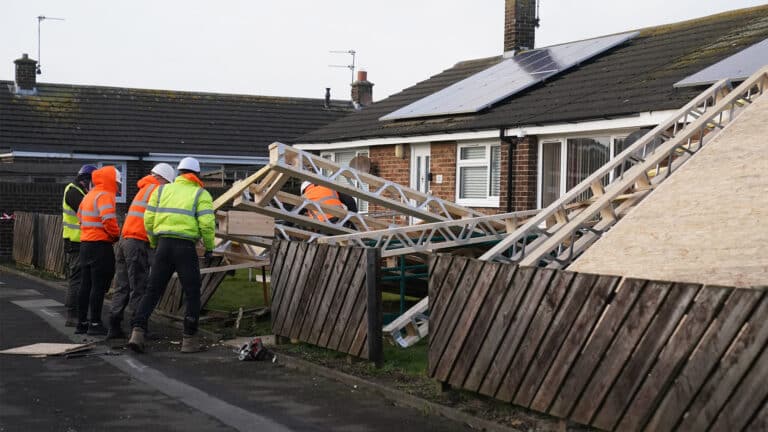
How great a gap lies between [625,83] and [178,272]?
27.5 ft

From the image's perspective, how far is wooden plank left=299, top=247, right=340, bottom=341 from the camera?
397 inches

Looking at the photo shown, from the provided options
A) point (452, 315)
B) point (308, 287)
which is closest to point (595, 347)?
point (452, 315)

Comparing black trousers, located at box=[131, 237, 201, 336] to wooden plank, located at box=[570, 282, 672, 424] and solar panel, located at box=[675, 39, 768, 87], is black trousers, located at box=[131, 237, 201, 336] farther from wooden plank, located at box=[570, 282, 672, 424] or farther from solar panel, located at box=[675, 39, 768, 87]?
solar panel, located at box=[675, 39, 768, 87]

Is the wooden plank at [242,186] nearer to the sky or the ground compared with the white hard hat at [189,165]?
nearer to the ground

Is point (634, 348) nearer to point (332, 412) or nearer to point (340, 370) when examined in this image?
point (332, 412)

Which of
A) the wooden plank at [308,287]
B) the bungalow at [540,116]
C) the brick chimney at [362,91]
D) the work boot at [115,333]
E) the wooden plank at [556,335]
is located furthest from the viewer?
the brick chimney at [362,91]

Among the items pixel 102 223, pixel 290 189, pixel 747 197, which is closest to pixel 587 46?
pixel 290 189

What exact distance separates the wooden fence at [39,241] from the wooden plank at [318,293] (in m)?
11.0

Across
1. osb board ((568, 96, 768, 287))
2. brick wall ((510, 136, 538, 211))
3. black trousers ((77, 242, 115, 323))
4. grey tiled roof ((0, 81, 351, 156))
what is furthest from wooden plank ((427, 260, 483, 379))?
grey tiled roof ((0, 81, 351, 156))

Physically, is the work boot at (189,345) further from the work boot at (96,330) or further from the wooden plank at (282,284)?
the work boot at (96,330)

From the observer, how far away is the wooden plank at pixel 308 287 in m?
10.3

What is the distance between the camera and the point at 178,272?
10867 millimetres

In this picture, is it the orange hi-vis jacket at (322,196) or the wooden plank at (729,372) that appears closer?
the wooden plank at (729,372)

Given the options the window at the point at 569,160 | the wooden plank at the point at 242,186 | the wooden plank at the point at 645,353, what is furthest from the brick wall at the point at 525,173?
the wooden plank at the point at 645,353
